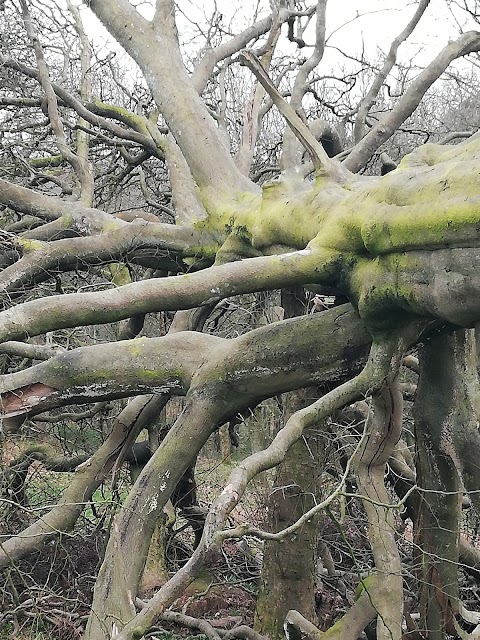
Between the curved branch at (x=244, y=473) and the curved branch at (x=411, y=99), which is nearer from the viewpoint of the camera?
the curved branch at (x=244, y=473)

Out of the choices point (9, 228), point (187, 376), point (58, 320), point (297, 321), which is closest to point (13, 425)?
point (58, 320)

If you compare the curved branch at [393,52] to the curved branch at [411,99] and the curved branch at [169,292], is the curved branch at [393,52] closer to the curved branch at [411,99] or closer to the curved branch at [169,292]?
the curved branch at [411,99]

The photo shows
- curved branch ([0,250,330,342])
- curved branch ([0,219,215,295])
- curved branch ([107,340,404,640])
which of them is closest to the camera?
curved branch ([107,340,404,640])

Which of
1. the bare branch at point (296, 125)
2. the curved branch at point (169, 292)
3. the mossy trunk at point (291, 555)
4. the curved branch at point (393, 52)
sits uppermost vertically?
the curved branch at point (393, 52)

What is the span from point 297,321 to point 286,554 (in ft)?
8.79

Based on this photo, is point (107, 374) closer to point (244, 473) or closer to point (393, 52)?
point (244, 473)

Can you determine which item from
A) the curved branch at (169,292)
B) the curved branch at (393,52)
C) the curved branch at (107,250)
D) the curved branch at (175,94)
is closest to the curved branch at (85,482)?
the curved branch at (107,250)

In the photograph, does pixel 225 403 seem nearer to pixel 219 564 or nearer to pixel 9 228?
pixel 9 228

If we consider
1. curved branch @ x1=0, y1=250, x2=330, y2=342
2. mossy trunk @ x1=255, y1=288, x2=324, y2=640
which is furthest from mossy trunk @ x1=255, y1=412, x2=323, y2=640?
curved branch @ x1=0, y1=250, x2=330, y2=342

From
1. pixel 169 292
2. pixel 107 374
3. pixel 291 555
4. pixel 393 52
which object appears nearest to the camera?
pixel 169 292

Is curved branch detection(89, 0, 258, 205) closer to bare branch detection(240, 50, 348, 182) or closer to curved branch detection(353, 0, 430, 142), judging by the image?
bare branch detection(240, 50, 348, 182)

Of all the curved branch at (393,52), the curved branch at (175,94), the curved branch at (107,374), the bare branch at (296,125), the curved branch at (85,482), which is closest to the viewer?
the curved branch at (107,374)

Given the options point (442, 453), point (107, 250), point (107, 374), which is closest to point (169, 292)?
point (107, 374)

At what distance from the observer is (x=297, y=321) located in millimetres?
4301
